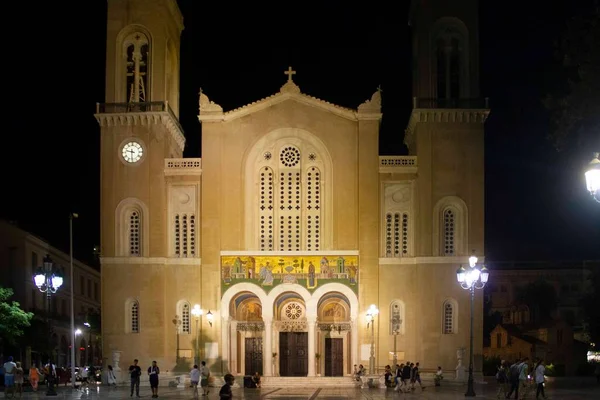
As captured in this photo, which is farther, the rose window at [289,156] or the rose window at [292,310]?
the rose window at [292,310]

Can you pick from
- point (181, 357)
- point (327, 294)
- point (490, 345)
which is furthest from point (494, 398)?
point (490, 345)

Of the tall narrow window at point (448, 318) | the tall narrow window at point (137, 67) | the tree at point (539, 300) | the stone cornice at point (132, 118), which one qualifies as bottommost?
the tree at point (539, 300)

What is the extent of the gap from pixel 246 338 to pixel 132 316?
6.60 metres

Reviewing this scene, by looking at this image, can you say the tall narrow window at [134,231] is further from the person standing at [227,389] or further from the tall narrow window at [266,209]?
the person standing at [227,389]

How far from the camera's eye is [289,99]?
55.0 m

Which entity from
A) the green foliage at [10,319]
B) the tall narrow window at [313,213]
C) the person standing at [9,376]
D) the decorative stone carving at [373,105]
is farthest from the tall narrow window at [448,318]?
the person standing at [9,376]

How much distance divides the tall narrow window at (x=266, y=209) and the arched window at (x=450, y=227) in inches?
357

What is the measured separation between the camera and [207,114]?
2147 inches

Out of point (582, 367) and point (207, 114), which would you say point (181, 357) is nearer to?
point (207, 114)

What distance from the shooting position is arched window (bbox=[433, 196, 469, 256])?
173 ft

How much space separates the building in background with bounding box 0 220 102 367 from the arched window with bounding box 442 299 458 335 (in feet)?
70.4

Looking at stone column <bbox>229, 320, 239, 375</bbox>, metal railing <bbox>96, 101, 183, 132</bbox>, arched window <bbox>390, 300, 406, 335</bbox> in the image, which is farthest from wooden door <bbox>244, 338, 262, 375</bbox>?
metal railing <bbox>96, 101, 183, 132</bbox>

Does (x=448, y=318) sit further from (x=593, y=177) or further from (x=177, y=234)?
(x=593, y=177)

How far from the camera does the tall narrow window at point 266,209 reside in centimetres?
5428
